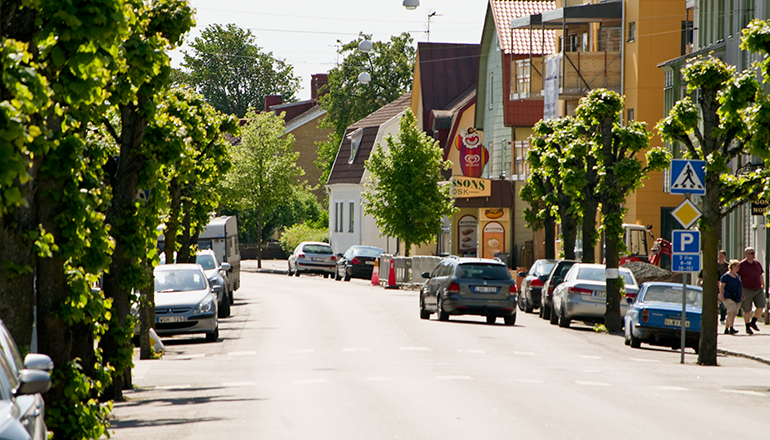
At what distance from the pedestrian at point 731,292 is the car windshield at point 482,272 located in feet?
15.3

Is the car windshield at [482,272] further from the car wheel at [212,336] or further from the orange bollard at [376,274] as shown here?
the orange bollard at [376,274]

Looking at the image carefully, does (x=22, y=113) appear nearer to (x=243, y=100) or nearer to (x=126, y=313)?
(x=126, y=313)

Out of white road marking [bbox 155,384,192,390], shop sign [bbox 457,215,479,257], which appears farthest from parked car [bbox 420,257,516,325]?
shop sign [bbox 457,215,479,257]

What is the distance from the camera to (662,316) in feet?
70.3

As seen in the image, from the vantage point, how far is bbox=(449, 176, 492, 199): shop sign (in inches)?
2015

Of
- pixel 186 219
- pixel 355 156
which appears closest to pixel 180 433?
pixel 186 219

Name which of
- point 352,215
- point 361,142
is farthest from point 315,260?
point 352,215

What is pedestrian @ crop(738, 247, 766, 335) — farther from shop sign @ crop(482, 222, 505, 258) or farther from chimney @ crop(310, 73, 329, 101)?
chimney @ crop(310, 73, 329, 101)

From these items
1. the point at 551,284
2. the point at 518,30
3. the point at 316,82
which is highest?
the point at 316,82

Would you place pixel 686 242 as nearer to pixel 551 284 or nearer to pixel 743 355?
pixel 743 355

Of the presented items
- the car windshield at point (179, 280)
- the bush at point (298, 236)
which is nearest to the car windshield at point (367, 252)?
the bush at point (298, 236)

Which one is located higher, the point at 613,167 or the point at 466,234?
the point at 613,167

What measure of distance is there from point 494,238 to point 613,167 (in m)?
25.4

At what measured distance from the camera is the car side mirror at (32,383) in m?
6.49
